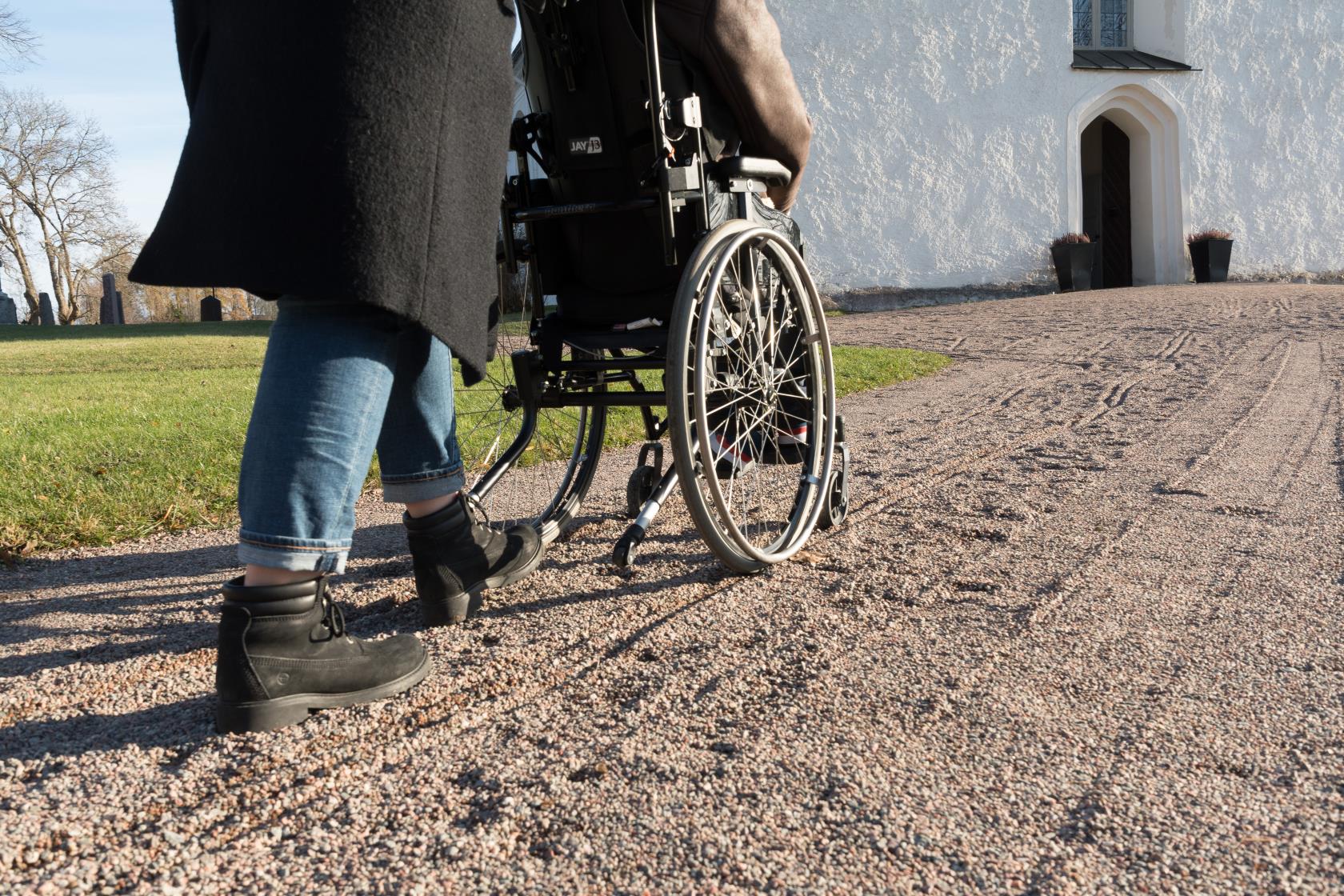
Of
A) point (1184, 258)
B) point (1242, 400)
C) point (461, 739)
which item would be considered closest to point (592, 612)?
point (461, 739)

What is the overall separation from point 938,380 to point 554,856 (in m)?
6.67

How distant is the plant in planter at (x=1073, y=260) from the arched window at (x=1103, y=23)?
163 inches

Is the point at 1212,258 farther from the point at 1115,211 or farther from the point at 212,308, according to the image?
the point at 212,308

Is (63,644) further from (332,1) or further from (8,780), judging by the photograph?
(332,1)

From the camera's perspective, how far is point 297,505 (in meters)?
1.76

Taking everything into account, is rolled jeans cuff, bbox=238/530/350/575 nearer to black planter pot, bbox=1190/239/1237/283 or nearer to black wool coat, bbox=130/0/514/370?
black wool coat, bbox=130/0/514/370

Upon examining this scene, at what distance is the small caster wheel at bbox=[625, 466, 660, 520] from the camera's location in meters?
3.18

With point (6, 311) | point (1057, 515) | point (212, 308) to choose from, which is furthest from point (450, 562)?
point (6, 311)

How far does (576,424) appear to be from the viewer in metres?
3.54

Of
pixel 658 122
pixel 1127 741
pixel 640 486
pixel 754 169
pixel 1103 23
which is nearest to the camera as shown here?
pixel 1127 741

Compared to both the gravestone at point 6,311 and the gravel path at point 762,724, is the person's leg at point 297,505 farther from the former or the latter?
the gravestone at point 6,311

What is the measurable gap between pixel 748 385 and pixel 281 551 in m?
1.36

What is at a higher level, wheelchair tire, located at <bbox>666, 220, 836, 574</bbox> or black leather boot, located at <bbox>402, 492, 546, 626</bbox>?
wheelchair tire, located at <bbox>666, 220, 836, 574</bbox>

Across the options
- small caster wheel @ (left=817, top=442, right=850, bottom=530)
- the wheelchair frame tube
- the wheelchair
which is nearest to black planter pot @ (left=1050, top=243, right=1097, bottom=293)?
small caster wheel @ (left=817, top=442, right=850, bottom=530)
